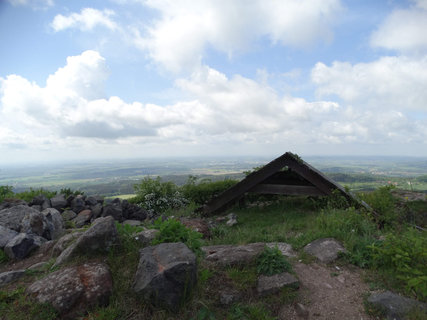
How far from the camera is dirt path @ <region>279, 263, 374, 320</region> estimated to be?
109 inches

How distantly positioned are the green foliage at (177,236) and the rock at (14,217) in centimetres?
423

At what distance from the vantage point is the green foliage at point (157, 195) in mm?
10312

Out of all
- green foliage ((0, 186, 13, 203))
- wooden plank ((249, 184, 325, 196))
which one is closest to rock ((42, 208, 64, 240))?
green foliage ((0, 186, 13, 203))

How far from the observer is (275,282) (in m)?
3.17

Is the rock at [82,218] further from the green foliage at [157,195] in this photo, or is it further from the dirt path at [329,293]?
the dirt path at [329,293]

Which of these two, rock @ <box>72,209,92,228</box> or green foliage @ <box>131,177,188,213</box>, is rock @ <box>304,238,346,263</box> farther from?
green foliage @ <box>131,177,188,213</box>

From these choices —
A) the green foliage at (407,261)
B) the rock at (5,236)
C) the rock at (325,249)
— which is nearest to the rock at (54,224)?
the rock at (5,236)

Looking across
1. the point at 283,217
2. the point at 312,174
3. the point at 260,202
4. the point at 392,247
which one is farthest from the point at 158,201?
the point at 392,247

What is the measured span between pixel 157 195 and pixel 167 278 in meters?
8.34

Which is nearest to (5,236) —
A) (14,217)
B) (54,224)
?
(54,224)

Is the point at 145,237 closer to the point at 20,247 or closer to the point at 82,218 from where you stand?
the point at 20,247

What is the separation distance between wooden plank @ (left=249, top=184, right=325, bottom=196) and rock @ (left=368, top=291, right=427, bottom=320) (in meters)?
5.40

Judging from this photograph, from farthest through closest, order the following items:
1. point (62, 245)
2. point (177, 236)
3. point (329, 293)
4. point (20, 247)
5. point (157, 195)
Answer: point (157, 195) → point (20, 247) → point (62, 245) → point (177, 236) → point (329, 293)

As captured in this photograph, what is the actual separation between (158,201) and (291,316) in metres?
8.37
